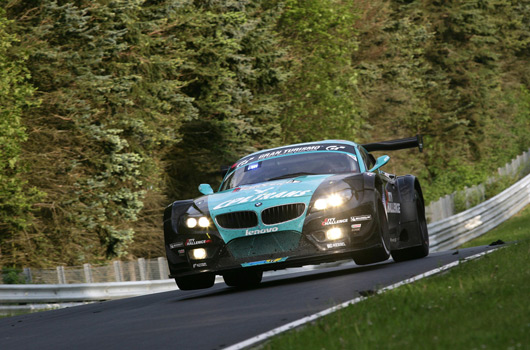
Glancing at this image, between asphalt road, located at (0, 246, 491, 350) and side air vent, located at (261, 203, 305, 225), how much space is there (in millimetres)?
714

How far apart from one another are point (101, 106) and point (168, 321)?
19.3m

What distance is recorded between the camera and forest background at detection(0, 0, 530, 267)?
944 inches

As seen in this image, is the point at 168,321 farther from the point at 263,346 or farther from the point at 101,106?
the point at 101,106

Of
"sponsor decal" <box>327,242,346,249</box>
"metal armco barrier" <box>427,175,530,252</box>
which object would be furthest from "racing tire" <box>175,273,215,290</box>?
"metal armco barrier" <box>427,175,530,252</box>

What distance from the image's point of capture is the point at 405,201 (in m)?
13.1

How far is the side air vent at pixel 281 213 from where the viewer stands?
10477 mm

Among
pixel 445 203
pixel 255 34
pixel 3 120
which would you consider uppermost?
pixel 255 34

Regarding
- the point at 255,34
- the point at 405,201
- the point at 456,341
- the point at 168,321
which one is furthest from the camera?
the point at 255,34

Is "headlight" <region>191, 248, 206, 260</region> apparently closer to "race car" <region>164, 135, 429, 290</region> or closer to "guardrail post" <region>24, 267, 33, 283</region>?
"race car" <region>164, 135, 429, 290</region>

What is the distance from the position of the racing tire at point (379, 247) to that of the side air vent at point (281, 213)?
76cm

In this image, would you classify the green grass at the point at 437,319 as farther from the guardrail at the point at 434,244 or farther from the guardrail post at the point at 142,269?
the guardrail post at the point at 142,269

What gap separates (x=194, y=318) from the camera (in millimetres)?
8422

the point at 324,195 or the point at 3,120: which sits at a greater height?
the point at 3,120

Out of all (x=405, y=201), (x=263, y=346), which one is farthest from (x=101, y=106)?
(x=263, y=346)
